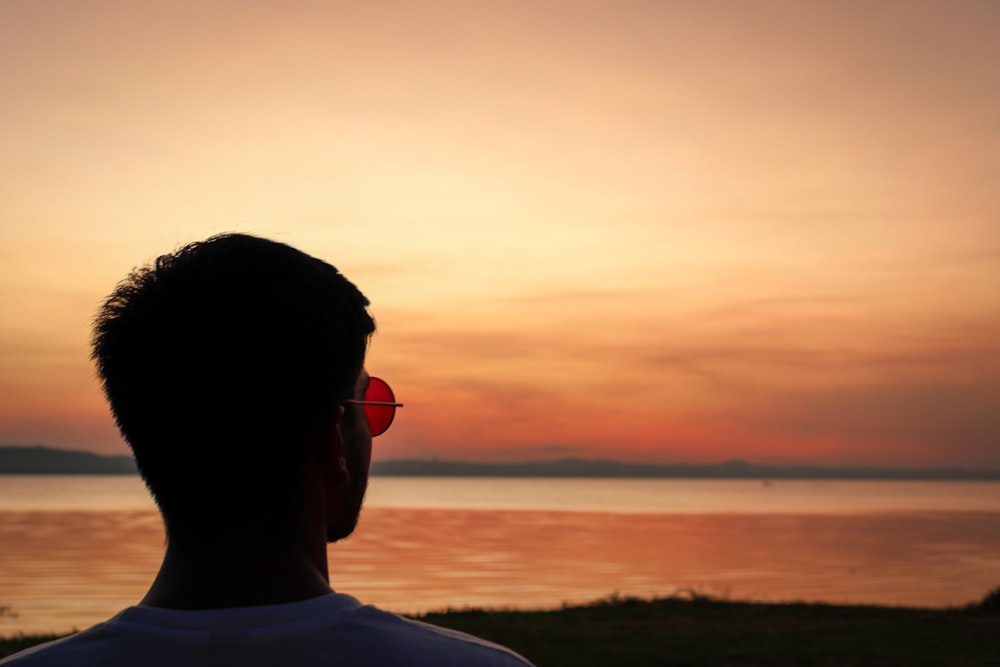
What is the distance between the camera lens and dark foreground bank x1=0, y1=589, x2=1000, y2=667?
11570mm

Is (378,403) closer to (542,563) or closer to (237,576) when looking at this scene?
(237,576)

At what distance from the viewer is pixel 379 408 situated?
1.80 meters

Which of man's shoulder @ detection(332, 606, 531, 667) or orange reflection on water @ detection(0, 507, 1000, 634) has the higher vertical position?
man's shoulder @ detection(332, 606, 531, 667)

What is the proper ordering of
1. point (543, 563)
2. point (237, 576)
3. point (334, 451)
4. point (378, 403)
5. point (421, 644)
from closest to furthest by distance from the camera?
point (421, 644), point (237, 576), point (334, 451), point (378, 403), point (543, 563)

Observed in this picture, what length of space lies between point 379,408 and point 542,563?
1295 inches

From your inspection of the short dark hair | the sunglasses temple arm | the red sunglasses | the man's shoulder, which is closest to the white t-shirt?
the man's shoulder

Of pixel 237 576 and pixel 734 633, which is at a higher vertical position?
pixel 237 576

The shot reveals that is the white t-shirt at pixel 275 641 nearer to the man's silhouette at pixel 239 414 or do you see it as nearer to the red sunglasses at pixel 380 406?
the man's silhouette at pixel 239 414

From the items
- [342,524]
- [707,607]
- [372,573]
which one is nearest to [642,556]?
[372,573]

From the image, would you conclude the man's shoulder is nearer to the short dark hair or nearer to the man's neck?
the man's neck

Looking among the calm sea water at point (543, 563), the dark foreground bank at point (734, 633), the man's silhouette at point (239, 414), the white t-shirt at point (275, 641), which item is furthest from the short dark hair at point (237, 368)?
the calm sea water at point (543, 563)

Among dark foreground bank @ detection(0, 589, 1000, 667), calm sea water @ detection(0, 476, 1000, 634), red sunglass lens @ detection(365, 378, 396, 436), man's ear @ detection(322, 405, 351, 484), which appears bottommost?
calm sea water @ detection(0, 476, 1000, 634)

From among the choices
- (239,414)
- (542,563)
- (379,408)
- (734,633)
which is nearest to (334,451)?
(239,414)

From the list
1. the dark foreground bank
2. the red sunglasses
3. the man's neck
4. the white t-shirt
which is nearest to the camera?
the white t-shirt
